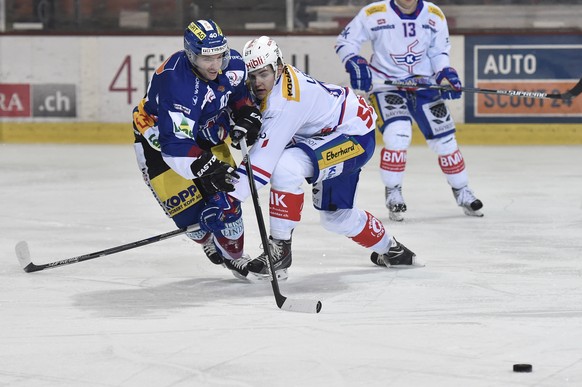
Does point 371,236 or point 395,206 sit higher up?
point 371,236

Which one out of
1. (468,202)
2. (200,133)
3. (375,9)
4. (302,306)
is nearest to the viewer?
(302,306)

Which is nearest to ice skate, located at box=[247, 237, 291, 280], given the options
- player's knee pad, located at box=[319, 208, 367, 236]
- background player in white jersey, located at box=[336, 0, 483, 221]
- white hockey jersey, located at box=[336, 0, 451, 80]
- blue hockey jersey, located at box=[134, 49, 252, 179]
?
player's knee pad, located at box=[319, 208, 367, 236]

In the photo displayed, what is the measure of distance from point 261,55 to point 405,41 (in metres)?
2.42

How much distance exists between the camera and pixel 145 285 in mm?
4469

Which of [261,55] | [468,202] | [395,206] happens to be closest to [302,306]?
[261,55]

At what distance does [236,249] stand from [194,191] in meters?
0.25

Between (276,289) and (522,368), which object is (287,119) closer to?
(276,289)

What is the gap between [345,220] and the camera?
4.58 m

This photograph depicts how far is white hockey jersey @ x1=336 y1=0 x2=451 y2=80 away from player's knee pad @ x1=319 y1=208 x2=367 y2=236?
210cm

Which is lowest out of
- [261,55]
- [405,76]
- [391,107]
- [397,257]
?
[397,257]

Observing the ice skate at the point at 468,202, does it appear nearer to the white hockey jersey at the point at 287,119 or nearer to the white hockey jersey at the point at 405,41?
the white hockey jersey at the point at 405,41

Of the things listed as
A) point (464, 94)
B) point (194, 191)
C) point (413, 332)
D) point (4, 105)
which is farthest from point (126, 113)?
point (413, 332)

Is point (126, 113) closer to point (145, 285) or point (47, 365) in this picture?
point (145, 285)

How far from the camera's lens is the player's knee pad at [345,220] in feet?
15.0
